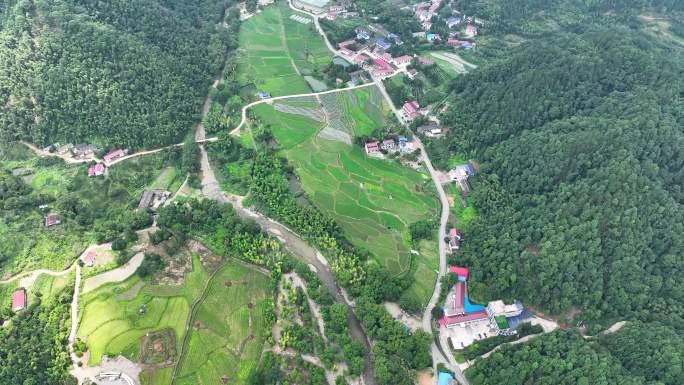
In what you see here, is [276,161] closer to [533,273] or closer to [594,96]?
[533,273]

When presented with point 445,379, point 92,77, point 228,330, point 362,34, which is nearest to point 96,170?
point 92,77

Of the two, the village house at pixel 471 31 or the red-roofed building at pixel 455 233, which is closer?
the red-roofed building at pixel 455 233

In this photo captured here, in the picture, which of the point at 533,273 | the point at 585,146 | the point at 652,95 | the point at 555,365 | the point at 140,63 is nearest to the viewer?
the point at 555,365

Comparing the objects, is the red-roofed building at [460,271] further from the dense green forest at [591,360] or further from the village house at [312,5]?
the village house at [312,5]

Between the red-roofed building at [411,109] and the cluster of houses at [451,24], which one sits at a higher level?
the cluster of houses at [451,24]

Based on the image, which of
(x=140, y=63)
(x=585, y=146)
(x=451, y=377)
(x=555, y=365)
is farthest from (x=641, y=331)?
(x=140, y=63)

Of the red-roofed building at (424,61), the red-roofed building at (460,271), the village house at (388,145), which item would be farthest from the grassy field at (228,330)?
the red-roofed building at (424,61)

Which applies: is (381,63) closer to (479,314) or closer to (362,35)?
(362,35)
